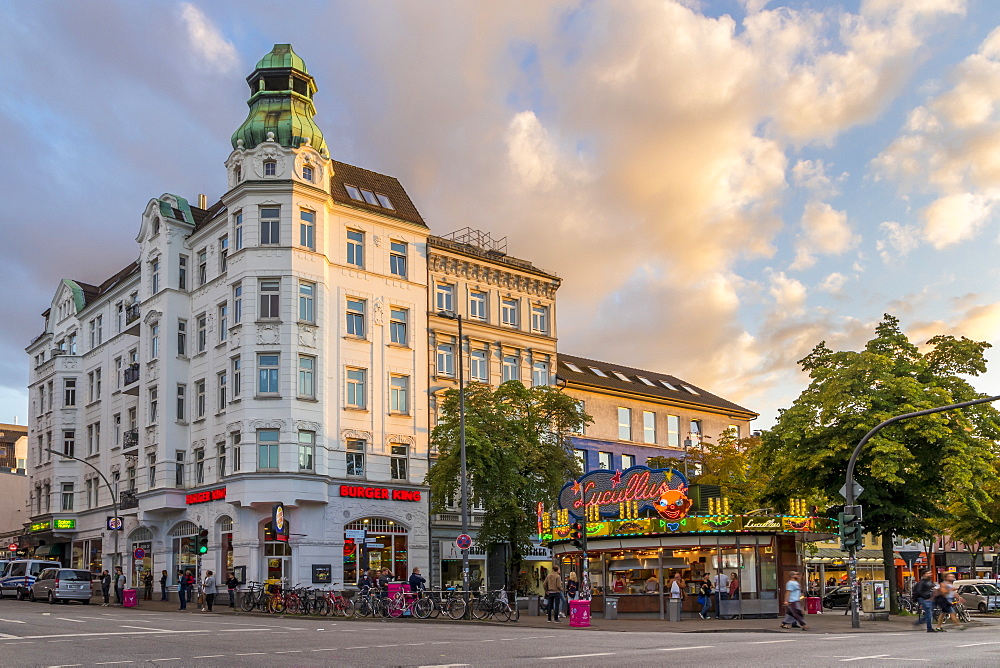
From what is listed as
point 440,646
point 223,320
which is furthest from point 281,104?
point 440,646

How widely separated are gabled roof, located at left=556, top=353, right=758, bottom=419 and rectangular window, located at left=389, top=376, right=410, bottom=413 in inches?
460

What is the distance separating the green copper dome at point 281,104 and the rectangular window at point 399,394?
11.5 metres

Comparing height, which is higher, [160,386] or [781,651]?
[160,386]

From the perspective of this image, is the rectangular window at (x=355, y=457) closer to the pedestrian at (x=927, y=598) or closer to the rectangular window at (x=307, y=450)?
the rectangular window at (x=307, y=450)

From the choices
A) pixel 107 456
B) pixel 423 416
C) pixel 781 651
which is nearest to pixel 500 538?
pixel 423 416

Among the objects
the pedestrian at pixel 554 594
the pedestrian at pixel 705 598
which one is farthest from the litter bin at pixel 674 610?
the pedestrian at pixel 554 594

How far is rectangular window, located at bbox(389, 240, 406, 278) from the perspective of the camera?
51688 millimetres

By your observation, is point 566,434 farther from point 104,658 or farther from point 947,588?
point 104,658

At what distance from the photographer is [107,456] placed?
61.4 m

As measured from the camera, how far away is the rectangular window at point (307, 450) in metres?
45.8

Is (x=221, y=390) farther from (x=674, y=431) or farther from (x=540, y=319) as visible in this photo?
(x=674, y=431)

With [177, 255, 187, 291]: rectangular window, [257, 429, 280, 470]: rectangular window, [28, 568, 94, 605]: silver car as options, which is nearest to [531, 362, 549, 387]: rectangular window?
[257, 429, 280, 470]: rectangular window

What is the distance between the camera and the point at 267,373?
46.3 metres

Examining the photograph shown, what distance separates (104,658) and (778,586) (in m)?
27.4
